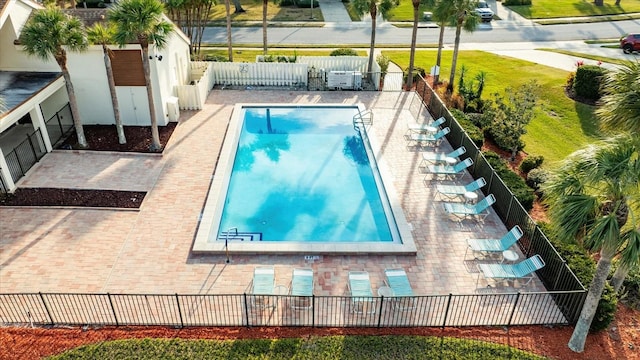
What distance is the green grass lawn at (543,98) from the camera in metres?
21.4

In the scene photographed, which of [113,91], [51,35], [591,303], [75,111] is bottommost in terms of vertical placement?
[591,303]

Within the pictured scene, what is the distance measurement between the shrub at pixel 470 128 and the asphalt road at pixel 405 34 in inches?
686

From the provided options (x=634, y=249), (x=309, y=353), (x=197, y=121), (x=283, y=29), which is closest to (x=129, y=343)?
(x=309, y=353)

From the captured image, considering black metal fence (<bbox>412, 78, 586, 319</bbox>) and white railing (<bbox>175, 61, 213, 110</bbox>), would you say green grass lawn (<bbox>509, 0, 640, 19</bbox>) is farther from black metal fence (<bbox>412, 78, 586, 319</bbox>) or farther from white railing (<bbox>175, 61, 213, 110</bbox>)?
white railing (<bbox>175, 61, 213, 110</bbox>)

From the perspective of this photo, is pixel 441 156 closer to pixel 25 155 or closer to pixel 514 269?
pixel 514 269

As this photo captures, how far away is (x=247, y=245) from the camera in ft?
47.1

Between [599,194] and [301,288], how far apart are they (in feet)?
24.5

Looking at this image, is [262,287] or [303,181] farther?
[303,181]

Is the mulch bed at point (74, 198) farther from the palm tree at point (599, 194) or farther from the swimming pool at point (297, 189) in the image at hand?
the palm tree at point (599, 194)

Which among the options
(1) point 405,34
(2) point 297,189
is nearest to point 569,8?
(1) point 405,34

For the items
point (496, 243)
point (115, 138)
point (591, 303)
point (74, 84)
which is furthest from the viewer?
point (74, 84)

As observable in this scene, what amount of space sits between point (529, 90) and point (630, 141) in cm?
1135

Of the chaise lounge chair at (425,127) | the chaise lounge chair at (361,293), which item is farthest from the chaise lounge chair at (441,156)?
the chaise lounge chair at (361,293)

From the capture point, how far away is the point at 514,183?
1664 cm
